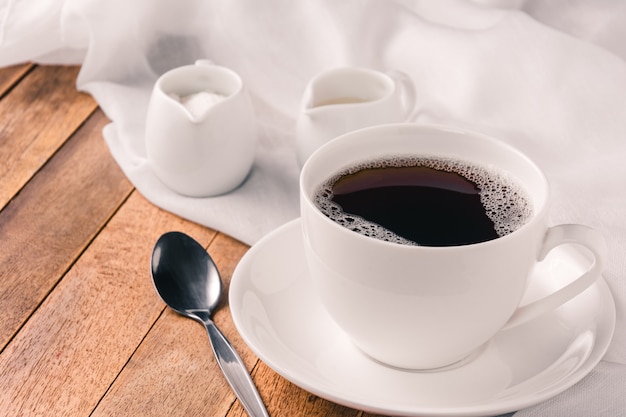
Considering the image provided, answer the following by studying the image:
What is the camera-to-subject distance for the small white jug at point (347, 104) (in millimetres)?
1148

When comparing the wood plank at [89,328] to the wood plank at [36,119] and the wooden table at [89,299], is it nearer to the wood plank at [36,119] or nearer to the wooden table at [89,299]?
the wooden table at [89,299]

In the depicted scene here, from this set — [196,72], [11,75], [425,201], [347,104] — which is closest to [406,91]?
[347,104]

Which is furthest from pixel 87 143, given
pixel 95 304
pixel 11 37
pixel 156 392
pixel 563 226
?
pixel 563 226

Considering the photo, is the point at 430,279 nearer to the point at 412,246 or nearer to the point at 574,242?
the point at 412,246

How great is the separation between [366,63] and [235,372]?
0.73 m

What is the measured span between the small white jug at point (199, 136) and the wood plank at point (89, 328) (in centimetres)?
8

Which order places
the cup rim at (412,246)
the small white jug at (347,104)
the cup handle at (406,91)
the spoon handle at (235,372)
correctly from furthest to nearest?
the cup handle at (406,91) → the small white jug at (347,104) → the spoon handle at (235,372) → the cup rim at (412,246)

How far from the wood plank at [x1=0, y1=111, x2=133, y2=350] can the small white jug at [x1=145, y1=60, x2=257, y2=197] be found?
0.28ft

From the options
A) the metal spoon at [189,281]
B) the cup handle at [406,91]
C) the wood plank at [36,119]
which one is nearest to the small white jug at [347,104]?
the cup handle at [406,91]

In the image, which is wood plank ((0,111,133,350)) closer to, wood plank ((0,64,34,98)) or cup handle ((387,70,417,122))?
wood plank ((0,64,34,98))

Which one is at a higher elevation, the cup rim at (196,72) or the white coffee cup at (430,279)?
the white coffee cup at (430,279)

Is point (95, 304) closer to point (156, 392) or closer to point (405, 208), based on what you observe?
point (156, 392)

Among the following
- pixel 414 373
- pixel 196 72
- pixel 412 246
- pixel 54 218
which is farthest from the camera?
pixel 196 72

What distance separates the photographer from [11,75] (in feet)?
4.84
